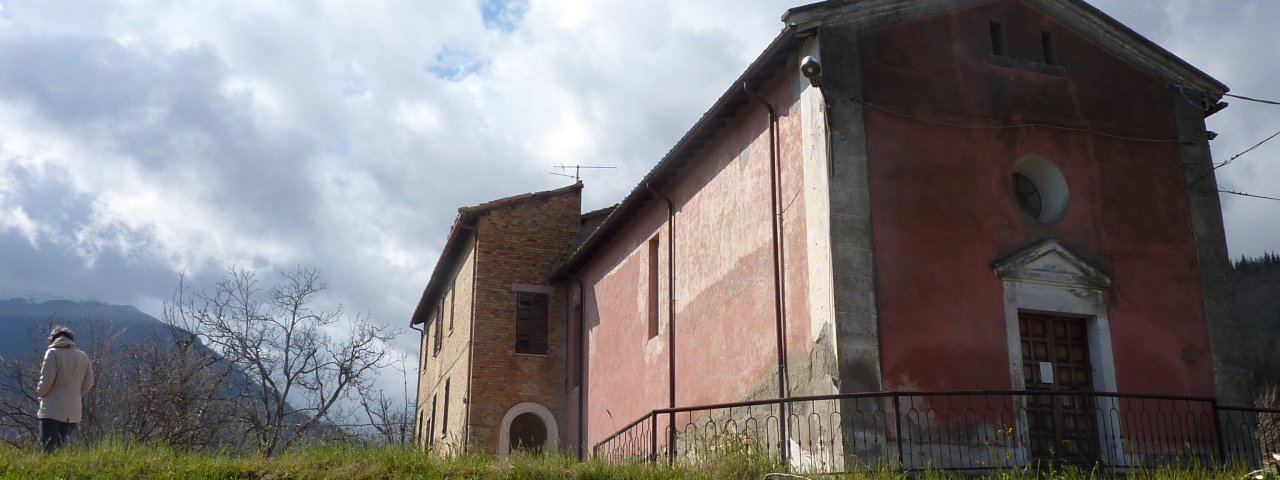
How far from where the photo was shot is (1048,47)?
13.7m

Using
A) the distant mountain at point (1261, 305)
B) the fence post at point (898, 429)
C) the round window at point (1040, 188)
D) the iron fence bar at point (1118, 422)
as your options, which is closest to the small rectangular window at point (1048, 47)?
the round window at point (1040, 188)

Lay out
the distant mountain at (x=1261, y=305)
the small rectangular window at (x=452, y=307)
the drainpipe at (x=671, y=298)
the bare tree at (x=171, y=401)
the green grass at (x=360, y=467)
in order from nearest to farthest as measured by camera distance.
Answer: the green grass at (x=360, y=467) → the drainpipe at (x=671, y=298) → the bare tree at (x=171, y=401) → the small rectangular window at (x=452, y=307) → the distant mountain at (x=1261, y=305)

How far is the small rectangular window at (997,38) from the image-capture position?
43.8 feet

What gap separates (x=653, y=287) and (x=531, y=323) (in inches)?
216

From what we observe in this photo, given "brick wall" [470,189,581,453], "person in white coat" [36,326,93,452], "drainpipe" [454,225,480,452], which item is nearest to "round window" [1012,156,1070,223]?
"person in white coat" [36,326,93,452]

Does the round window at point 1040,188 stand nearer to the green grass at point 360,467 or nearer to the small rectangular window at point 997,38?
the small rectangular window at point 997,38

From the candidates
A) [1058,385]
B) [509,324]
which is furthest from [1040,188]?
[509,324]

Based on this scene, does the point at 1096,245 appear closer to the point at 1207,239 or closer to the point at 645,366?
the point at 1207,239

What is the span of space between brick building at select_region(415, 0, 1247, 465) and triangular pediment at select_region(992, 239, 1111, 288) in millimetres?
25

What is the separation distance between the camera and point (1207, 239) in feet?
44.1

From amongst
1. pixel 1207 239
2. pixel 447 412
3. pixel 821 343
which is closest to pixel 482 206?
pixel 447 412

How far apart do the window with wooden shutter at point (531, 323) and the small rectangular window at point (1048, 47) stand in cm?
1178

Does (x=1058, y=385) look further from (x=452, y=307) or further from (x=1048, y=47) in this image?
(x=452, y=307)

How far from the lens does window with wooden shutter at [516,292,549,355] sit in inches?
867
